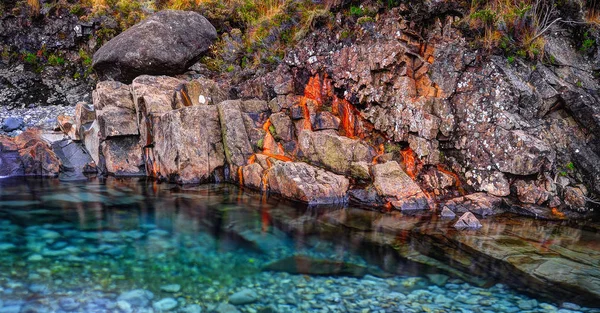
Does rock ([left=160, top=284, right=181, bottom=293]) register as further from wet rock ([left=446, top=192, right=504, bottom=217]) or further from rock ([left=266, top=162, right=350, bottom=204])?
wet rock ([left=446, top=192, right=504, bottom=217])

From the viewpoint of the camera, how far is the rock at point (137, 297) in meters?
5.00

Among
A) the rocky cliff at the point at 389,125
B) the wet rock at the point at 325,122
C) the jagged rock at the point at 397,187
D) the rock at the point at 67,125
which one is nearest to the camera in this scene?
the jagged rock at the point at 397,187

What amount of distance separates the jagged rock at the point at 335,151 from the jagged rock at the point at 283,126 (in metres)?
0.85

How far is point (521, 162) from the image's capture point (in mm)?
9781

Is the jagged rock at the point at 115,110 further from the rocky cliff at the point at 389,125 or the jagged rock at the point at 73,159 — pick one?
the jagged rock at the point at 73,159

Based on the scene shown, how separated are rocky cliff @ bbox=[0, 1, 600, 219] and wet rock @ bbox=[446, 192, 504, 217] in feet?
0.09

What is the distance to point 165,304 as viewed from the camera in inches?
198

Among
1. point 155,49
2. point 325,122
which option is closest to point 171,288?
point 325,122

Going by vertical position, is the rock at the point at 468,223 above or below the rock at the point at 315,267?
above

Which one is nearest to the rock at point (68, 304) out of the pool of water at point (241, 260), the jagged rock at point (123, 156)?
the pool of water at point (241, 260)

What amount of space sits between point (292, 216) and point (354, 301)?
3950 mm

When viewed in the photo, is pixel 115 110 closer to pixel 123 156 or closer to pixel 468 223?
pixel 123 156

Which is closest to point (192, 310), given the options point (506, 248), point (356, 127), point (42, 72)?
point (506, 248)

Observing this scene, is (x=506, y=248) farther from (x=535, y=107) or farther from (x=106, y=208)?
(x=106, y=208)
